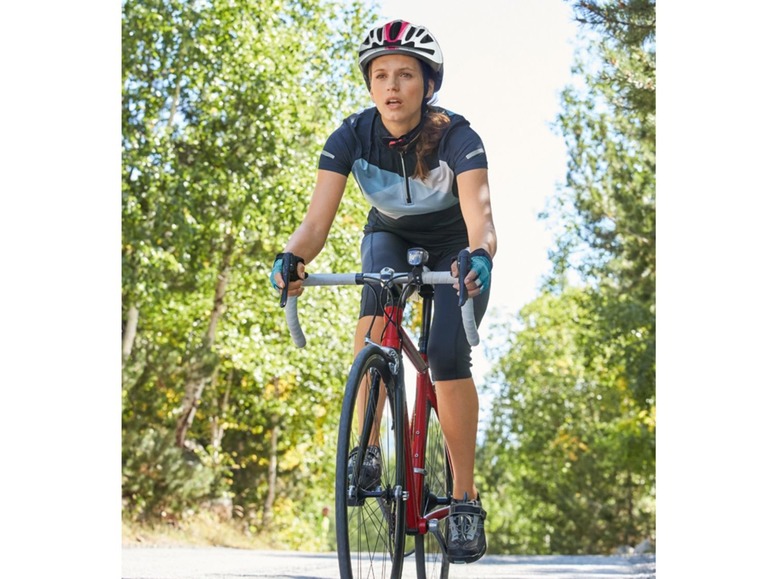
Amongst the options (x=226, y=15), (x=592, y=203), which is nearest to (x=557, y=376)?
(x=592, y=203)

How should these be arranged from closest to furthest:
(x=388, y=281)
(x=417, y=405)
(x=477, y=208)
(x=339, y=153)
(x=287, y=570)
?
(x=388, y=281), (x=477, y=208), (x=339, y=153), (x=417, y=405), (x=287, y=570)

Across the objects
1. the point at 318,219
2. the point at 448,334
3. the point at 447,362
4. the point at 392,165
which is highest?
the point at 392,165

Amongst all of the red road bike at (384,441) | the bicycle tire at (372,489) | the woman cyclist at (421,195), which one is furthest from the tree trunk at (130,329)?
the bicycle tire at (372,489)

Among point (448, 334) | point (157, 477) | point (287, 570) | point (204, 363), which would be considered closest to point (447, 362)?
point (448, 334)

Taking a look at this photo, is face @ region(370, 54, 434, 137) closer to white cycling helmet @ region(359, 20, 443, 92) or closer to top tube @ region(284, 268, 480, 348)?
white cycling helmet @ region(359, 20, 443, 92)

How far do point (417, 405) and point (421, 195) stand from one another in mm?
790

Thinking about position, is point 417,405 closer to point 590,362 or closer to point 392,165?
point 392,165

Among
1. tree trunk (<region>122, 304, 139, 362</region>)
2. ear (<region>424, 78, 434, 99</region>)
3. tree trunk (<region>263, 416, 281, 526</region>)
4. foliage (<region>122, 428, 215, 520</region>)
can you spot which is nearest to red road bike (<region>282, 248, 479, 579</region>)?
ear (<region>424, 78, 434, 99</region>)

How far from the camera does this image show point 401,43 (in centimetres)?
396

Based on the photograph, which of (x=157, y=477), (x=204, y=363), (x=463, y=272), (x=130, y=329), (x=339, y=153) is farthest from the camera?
(x=204, y=363)

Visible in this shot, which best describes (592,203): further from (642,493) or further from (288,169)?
(642,493)

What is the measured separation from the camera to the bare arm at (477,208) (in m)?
3.80

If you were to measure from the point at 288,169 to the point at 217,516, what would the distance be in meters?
6.41
